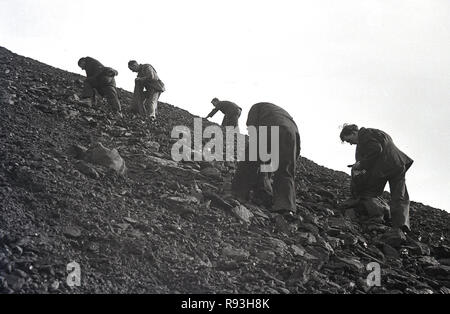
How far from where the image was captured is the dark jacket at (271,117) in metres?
4.99

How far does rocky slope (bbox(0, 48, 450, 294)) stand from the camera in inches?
121

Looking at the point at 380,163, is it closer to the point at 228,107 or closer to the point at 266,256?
the point at 266,256

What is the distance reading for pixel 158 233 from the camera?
373 centimetres

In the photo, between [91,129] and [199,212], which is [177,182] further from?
[91,129]

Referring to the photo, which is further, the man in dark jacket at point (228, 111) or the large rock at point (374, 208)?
the man in dark jacket at point (228, 111)

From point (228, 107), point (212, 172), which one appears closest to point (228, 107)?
point (228, 107)

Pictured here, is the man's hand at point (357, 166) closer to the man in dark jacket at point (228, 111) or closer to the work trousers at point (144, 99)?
the work trousers at point (144, 99)

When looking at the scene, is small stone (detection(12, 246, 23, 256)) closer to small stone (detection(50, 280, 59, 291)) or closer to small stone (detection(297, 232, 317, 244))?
small stone (detection(50, 280, 59, 291))

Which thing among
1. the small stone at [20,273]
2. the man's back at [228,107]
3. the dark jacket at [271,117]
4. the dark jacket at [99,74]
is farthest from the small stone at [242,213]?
the man's back at [228,107]

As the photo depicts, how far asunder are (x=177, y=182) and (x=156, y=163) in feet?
2.30

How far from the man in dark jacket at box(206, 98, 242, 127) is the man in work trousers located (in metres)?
1.93

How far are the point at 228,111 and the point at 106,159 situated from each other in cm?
574

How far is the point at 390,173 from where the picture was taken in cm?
562

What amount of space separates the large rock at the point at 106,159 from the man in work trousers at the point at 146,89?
3694 mm
